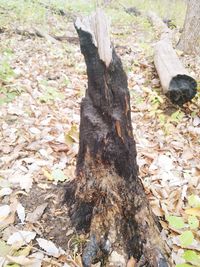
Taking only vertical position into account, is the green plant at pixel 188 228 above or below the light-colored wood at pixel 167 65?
below

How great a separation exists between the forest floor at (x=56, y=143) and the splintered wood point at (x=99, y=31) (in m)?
1.27

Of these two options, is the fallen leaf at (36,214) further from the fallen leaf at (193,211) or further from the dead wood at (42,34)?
the dead wood at (42,34)

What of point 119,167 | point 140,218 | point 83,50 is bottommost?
point 140,218

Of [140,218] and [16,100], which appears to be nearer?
[140,218]

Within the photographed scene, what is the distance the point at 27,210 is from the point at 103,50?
1419mm

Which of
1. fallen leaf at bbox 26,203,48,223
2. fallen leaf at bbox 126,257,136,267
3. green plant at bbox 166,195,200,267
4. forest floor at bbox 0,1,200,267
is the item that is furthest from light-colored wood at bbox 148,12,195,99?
fallen leaf at bbox 126,257,136,267

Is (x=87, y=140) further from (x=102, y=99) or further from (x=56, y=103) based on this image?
(x=56, y=103)

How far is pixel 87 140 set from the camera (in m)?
2.15

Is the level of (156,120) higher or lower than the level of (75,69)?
lower

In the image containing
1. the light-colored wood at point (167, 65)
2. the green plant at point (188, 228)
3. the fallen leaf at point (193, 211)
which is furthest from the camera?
the light-colored wood at point (167, 65)

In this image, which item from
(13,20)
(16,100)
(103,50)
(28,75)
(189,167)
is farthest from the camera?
(13,20)

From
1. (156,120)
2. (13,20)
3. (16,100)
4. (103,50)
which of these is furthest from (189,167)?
(13,20)

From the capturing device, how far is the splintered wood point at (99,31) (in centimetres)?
193

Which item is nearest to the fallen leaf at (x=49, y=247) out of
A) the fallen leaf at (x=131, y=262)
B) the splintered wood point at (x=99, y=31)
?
the fallen leaf at (x=131, y=262)
